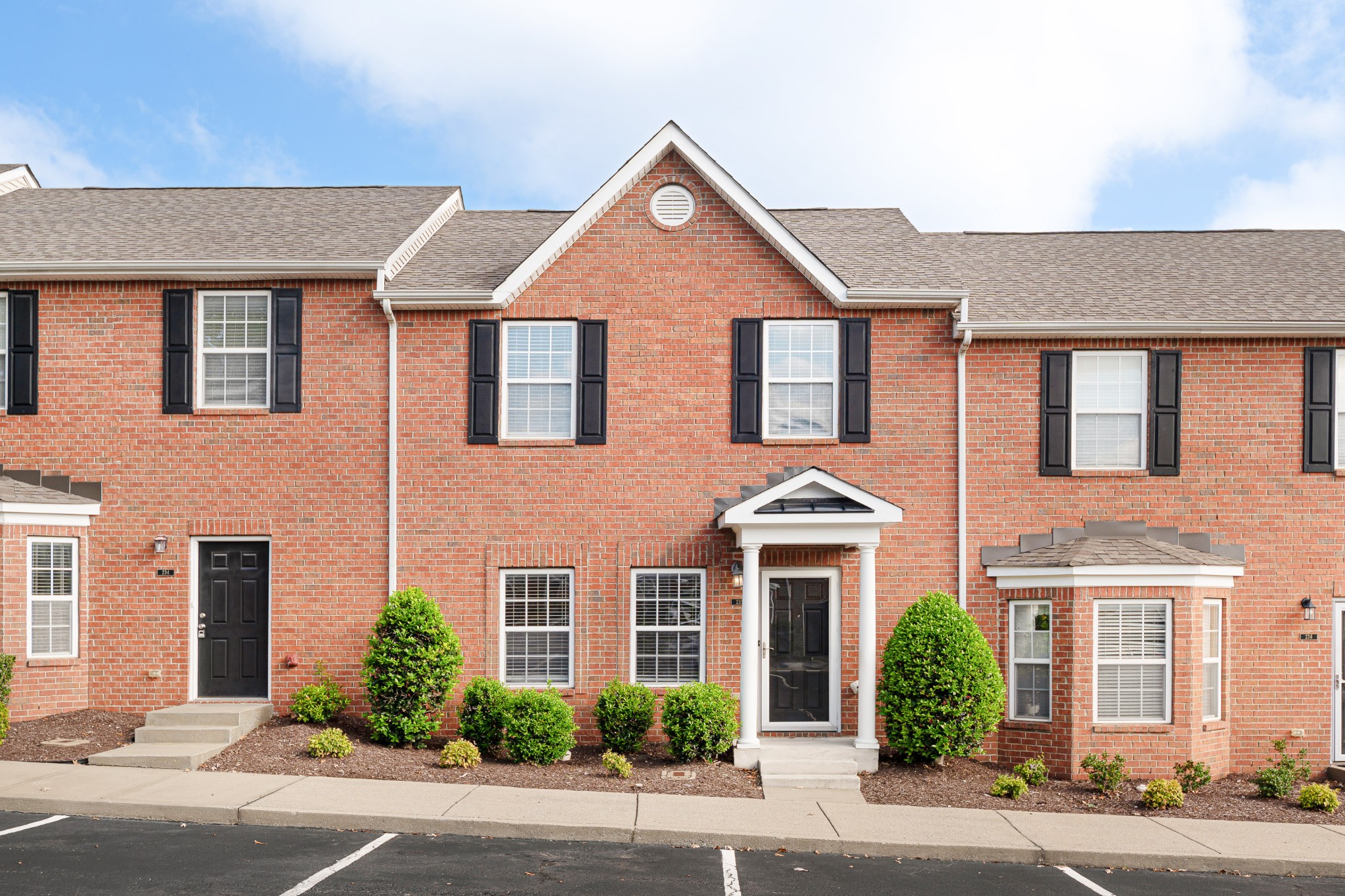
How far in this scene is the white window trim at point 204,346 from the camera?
46.5ft

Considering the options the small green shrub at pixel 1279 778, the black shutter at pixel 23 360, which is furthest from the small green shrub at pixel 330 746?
the small green shrub at pixel 1279 778

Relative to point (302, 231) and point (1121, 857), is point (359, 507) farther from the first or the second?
point (1121, 857)

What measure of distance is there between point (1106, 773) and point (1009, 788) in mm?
1192

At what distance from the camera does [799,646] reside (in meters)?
14.0

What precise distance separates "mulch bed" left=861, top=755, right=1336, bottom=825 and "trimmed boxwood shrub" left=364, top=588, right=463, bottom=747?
5.30 m

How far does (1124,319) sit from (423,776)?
10513mm

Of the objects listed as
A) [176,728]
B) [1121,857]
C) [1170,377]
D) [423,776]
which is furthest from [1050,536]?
[176,728]

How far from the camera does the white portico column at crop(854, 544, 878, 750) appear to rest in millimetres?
12961

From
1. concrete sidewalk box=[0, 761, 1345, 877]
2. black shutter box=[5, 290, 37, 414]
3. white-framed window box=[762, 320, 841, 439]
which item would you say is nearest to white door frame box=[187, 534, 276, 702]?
concrete sidewalk box=[0, 761, 1345, 877]

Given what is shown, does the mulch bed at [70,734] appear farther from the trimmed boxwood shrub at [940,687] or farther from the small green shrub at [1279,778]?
the small green shrub at [1279,778]

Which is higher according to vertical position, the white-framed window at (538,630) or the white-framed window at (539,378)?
the white-framed window at (539,378)

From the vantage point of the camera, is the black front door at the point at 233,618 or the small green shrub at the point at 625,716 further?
the black front door at the point at 233,618

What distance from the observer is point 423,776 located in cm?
1177

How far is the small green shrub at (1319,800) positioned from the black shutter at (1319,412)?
14.5 ft
